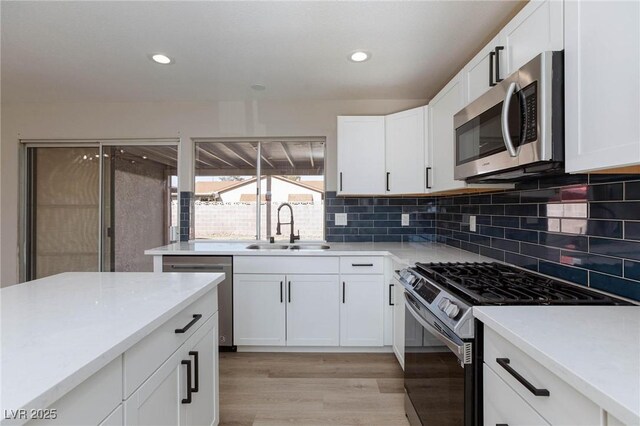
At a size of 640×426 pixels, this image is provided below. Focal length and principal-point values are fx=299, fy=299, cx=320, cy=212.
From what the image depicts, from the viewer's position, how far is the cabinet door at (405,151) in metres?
2.58

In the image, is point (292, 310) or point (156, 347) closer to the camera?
point (156, 347)

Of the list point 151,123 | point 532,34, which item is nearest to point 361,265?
point 532,34

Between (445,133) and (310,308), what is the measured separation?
1755 millimetres

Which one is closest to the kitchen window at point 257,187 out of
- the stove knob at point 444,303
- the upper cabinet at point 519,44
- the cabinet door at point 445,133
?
the cabinet door at point 445,133

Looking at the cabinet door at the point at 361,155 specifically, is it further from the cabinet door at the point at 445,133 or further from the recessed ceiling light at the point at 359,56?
the recessed ceiling light at the point at 359,56

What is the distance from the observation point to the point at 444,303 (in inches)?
48.4

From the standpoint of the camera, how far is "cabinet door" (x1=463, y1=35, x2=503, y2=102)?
1.54 meters

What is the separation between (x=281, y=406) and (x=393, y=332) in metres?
1.06

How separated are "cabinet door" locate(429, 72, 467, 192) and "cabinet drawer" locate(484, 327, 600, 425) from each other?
1.18m

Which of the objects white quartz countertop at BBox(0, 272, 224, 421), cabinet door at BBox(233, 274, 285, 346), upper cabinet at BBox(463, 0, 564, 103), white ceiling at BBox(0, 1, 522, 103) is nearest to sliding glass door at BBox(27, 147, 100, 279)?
white ceiling at BBox(0, 1, 522, 103)

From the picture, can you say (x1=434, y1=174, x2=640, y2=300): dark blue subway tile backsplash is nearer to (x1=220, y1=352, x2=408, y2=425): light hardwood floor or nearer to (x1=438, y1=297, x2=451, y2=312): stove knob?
(x1=438, y1=297, x2=451, y2=312): stove knob

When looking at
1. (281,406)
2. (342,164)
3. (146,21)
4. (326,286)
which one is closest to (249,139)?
(342,164)

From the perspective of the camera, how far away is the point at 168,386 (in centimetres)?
108

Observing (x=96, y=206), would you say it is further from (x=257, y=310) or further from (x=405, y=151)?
(x=405, y=151)
